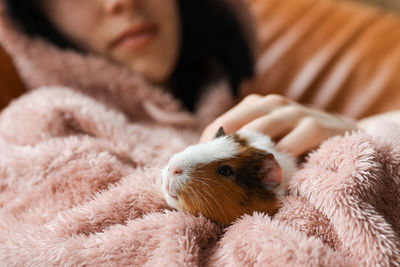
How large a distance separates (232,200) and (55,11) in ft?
2.52

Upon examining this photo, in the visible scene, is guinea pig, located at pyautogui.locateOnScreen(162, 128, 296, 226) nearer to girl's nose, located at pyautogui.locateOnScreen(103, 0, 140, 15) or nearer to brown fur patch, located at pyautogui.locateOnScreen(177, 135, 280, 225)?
brown fur patch, located at pyautogui.locateOnScreen(177, 135, 280, 225)

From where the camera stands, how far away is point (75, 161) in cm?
60

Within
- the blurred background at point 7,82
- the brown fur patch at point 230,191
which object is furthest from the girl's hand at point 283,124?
the blurred background at point 7,82

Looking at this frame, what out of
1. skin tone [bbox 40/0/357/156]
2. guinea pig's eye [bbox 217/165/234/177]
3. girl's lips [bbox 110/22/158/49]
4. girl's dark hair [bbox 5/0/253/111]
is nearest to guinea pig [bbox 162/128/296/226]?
guinea pig's eye [bbox 217/165/234/177]

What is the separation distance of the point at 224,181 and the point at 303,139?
185 mm

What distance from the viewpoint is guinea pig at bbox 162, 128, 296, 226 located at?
480 millimetres

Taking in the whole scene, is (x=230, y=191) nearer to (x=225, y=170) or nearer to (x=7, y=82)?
(x=225, y=170)

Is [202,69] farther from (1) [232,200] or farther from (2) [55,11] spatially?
(1) [232,200]

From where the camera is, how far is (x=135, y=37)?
3.11 feet

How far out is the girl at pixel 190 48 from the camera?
→ 64 cm

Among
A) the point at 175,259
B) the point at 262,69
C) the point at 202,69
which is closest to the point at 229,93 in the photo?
the point at 202,69

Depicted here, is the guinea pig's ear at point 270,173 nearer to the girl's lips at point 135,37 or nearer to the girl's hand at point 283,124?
the girl's hand at point 283,124

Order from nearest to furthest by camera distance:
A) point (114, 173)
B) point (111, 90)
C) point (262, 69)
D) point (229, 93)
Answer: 1. point (114, 173)
2. point (111, 90)
3. point (229, 93)
4. point (262, 69)

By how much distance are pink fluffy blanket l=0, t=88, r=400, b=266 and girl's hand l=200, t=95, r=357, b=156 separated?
55 millimetres
